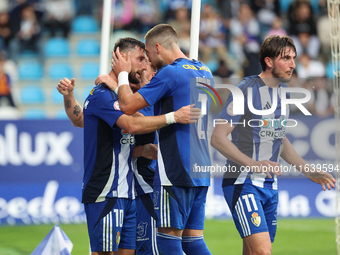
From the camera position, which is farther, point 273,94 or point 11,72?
point 11,72

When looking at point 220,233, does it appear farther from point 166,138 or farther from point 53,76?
point 53,76

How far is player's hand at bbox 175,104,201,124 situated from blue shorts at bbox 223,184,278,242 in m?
0.82

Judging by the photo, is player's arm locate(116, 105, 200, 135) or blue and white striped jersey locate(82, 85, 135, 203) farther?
blue and white striped jersey locate(82, 85, 135, 203)

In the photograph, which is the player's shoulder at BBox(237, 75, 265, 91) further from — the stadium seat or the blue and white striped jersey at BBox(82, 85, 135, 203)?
the stadium seat

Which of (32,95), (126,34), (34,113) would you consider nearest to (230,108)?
(34,113)

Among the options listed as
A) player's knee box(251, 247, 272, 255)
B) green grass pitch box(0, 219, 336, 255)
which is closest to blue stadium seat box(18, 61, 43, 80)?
green grass pitch box(0, 219, 336, 255)

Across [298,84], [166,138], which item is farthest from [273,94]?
[166,138]

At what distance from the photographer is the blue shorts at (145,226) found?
380 cm

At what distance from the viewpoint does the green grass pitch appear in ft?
20.1

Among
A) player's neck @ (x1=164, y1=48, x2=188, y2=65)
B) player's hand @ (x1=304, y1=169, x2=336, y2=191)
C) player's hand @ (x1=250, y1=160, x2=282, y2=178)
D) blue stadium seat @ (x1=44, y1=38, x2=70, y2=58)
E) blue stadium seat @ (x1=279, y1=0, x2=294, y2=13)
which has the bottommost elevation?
player's hand @ (x1=304, y1=169, x2=336, y2=191)

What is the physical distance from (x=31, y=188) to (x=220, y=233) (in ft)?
10.9

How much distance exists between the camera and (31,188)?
746 centimetres

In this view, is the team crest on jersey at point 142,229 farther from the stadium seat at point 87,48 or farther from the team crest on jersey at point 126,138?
the stadium seat at point 87,48

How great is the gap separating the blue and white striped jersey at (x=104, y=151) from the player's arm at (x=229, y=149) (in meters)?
0.81
